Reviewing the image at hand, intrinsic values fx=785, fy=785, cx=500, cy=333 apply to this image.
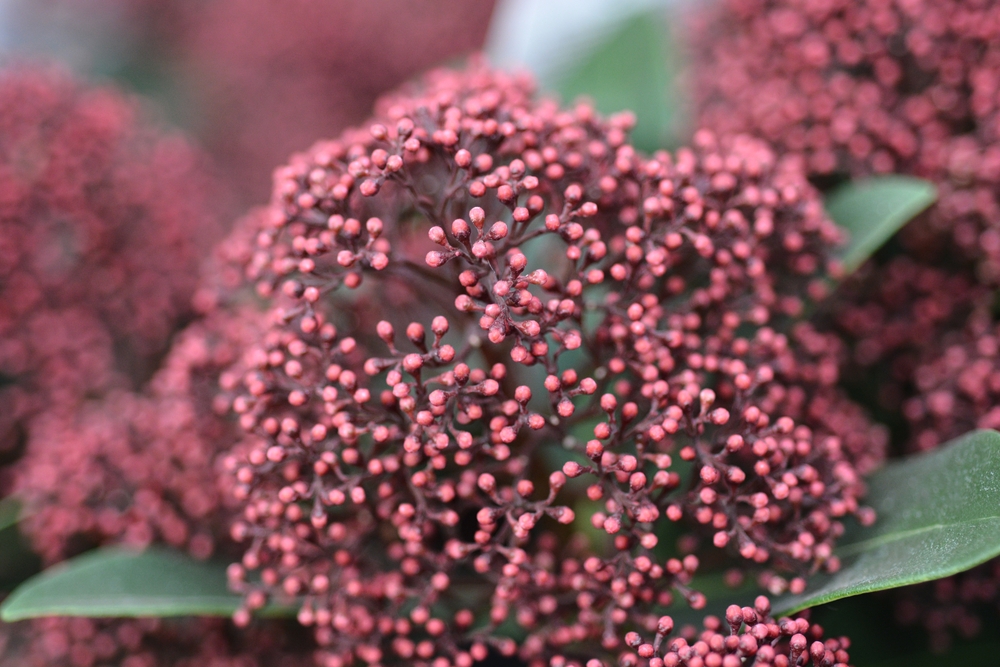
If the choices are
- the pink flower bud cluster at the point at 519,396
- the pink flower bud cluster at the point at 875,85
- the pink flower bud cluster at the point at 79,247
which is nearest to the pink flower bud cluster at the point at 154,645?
the pink flower bud cluster at the point at 519,396

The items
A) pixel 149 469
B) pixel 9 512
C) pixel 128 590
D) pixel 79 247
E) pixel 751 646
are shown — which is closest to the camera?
pixel 751 646

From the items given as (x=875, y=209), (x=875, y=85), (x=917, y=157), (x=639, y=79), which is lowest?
(x=875, y=209)

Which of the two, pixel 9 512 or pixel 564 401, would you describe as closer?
pixel 564 401

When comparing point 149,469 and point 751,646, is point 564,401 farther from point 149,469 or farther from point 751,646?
point 149,469

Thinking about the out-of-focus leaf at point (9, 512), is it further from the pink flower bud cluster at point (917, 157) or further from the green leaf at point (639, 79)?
the pink flower bud cluster at point (917, 157)

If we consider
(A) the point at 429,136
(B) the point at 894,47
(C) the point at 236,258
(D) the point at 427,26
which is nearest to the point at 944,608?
(B) the point at 894,47

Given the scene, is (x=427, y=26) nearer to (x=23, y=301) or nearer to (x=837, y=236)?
(x=23, y=301)

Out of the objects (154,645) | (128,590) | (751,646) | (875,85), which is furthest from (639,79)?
(154,645)

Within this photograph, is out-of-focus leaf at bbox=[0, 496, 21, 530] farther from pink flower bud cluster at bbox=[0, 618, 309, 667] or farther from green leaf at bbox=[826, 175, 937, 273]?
green leaf at bbox=[826, 175, 937, 273]
